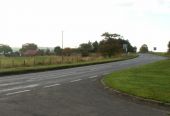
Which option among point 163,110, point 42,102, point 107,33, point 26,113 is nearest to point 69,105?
point 42,102

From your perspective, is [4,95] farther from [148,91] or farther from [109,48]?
[109,48]

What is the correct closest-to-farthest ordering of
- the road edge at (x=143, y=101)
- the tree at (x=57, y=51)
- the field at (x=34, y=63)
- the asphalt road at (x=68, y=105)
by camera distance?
the asphalt road at (x=68, y=105) < the road edge at (x=143, y=101) < the field at (x=34, y=63) < the tree at (x=57, y=51)

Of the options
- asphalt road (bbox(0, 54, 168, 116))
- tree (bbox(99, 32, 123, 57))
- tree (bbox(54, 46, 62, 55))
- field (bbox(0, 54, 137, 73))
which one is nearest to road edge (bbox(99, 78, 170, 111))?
asphalt road (bbox(0, 54, 168, 116))

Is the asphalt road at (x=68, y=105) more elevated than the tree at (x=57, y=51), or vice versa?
the tree at (x=57, y=51)

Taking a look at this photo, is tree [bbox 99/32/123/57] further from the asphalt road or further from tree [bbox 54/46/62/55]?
the asphalt road

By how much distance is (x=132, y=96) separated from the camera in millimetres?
14234

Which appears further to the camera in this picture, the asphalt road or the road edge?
the road edge

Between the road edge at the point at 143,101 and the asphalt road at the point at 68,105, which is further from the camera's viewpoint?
the road edge at the point at 143,101

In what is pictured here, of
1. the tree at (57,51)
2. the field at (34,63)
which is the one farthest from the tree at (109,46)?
the field at (34,63)

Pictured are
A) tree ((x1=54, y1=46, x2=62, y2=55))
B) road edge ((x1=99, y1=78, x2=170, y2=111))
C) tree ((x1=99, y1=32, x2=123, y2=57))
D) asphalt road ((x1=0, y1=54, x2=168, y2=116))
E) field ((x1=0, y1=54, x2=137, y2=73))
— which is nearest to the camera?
asphalt road ((x1=0, y1=54, x2=168, y2=116))

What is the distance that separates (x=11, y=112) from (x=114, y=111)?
3.02 metres

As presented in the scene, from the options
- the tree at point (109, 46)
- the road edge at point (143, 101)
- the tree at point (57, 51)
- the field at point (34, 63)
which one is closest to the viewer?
the road edge at point (143, 101)

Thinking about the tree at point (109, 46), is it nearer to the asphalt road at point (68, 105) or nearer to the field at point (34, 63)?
the field at point (34, 63)

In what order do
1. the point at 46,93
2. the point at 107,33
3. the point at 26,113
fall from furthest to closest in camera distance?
the point at 107,33 < the point at 46,93 < the point at 26,113
